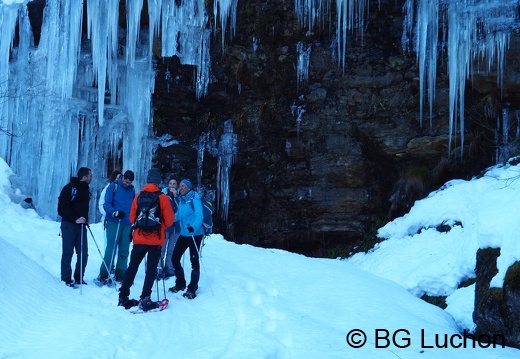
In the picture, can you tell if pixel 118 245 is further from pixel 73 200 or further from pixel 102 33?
pixel 102 33

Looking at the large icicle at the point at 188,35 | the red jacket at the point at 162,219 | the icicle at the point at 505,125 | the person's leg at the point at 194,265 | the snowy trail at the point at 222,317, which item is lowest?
the snowy trail at the point at 222,317

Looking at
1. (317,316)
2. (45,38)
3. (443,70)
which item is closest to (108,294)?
(317,316)

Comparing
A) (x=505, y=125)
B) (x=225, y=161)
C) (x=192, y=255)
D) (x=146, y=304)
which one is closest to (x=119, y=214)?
(x=192, y=255)

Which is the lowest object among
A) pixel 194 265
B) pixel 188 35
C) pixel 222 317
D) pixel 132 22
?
pixel 222 317

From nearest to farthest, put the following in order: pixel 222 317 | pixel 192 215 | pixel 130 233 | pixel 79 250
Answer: pixel 222 317 → pixel 192 215 → pixel 79 250 → pixel 130 233

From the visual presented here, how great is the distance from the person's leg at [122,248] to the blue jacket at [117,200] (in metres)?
0.11

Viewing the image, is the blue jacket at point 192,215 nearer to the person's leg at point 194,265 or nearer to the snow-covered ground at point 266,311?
the person's leg at point 194,265

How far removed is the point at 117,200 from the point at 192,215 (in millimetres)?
1073

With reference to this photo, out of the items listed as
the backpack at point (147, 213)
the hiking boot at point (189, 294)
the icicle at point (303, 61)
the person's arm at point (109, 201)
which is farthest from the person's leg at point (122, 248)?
the icicle at point (303, 61)

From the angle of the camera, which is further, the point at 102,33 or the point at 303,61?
the point at 102,33

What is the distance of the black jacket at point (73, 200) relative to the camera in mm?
6387

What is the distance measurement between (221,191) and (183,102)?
2.67 meters

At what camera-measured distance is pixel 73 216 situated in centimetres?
640

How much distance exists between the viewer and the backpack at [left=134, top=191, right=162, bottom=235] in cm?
555
